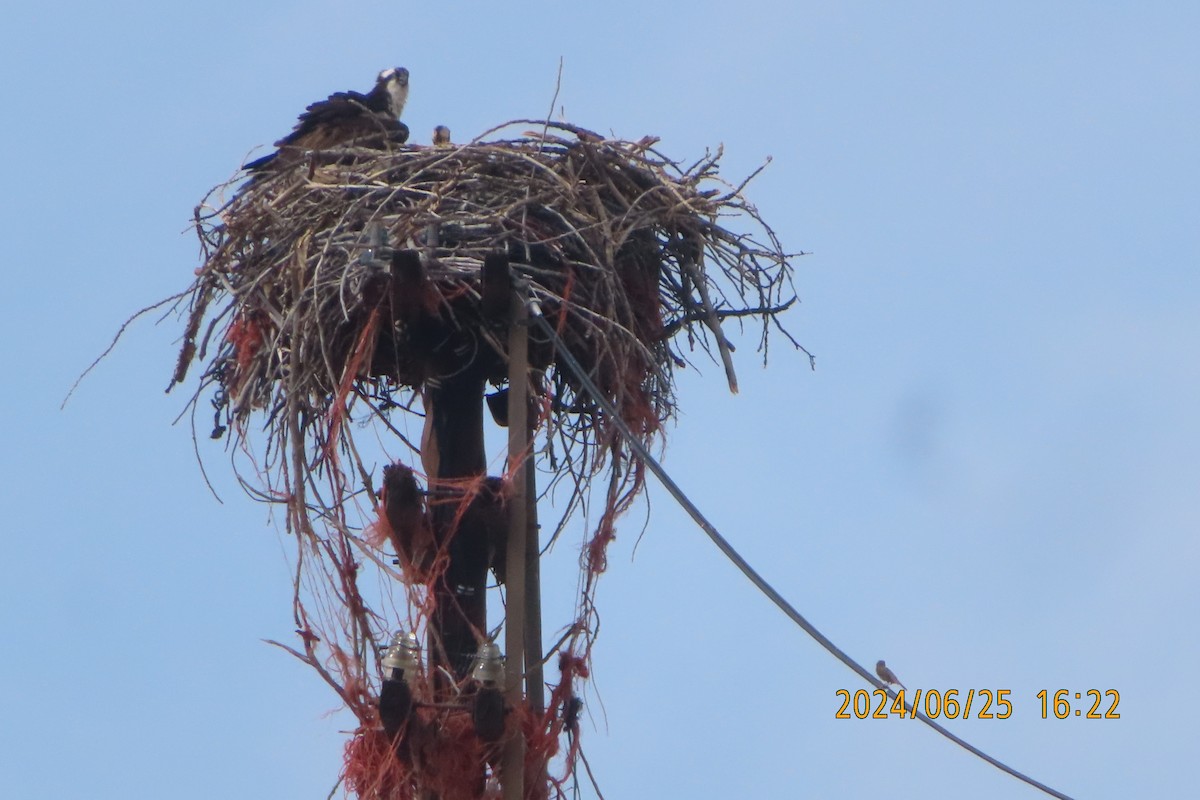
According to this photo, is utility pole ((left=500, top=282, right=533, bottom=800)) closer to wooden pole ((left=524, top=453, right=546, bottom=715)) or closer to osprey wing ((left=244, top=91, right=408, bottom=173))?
wooden pole ((left=524, top=453, right=546, bottom=715))

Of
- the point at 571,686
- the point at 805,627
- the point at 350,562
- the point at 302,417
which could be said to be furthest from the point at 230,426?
the point at 805,627

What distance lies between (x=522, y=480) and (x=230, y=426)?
52.4 inches

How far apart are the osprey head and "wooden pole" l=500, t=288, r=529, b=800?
4519mm

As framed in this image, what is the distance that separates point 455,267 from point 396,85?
463cm

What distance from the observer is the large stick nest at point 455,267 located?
22.0 feet

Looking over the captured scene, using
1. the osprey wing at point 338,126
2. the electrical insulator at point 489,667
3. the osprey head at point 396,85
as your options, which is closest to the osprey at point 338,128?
the osprey wing at point 338,126

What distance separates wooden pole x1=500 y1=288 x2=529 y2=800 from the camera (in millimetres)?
5930

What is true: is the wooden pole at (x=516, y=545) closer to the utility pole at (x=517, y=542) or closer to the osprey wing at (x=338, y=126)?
the utility pole at (x=517, y=542)

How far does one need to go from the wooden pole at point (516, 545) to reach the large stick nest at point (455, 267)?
4.9 inches

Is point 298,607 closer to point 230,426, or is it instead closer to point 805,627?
point 230,426

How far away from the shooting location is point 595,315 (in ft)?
21.9

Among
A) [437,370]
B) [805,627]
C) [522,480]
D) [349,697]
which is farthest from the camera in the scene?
[437,370]

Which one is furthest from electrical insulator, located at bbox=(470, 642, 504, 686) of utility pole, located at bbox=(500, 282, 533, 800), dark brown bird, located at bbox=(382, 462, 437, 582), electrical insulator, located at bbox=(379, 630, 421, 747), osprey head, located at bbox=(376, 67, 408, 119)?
osprey head, located at bbox=(376, 67, 408, 119)

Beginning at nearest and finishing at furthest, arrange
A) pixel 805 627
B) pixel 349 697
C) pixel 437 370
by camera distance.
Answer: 1. pixel 805 627
2. pixel 349 697
3. pixel 437 370
